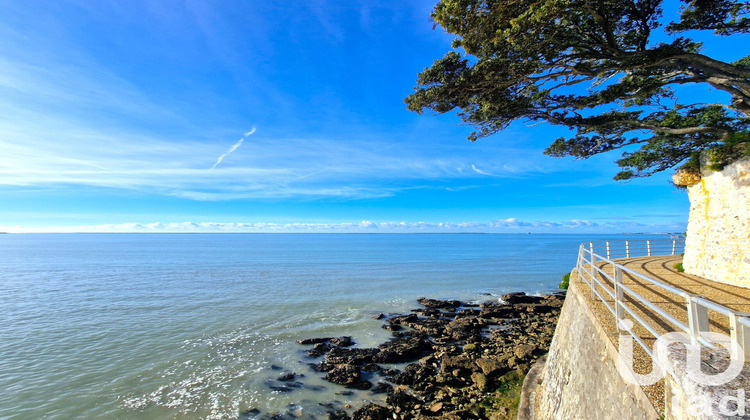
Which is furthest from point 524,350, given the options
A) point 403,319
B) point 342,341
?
point 342,341

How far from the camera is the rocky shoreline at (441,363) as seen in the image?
896 centimetres

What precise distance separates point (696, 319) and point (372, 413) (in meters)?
7.96

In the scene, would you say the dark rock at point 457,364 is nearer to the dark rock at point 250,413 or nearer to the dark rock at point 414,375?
the dark rock at point 414,375

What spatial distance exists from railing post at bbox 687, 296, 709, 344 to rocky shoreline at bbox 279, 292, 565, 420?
6.83 metres

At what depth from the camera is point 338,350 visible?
44.8 ft

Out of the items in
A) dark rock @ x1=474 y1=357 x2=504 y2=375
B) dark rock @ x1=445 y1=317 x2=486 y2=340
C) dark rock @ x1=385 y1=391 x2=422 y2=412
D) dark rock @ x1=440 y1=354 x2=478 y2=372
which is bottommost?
dark rock @ x1=445 y1=317 x2=486 y2=340

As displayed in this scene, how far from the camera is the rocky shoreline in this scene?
8.96 metres

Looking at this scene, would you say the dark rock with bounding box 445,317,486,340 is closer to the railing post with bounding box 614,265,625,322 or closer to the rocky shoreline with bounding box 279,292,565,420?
the rocky shoreline with bounding box 279,292,565,420

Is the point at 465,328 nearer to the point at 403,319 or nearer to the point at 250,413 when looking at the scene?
the point at 403,319

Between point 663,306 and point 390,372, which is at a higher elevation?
point 663,306

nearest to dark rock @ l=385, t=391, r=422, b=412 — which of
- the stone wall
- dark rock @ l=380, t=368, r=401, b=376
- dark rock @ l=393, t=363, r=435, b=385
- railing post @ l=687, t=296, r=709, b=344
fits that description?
dark rock @ l=393, t=363, r=435, b=385

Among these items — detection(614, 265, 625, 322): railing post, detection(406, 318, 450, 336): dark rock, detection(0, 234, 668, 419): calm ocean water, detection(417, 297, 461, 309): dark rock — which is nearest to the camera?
detection(614, 265, 625, 322): railing post

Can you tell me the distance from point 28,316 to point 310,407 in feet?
67.7

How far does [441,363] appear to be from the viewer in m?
11.7
